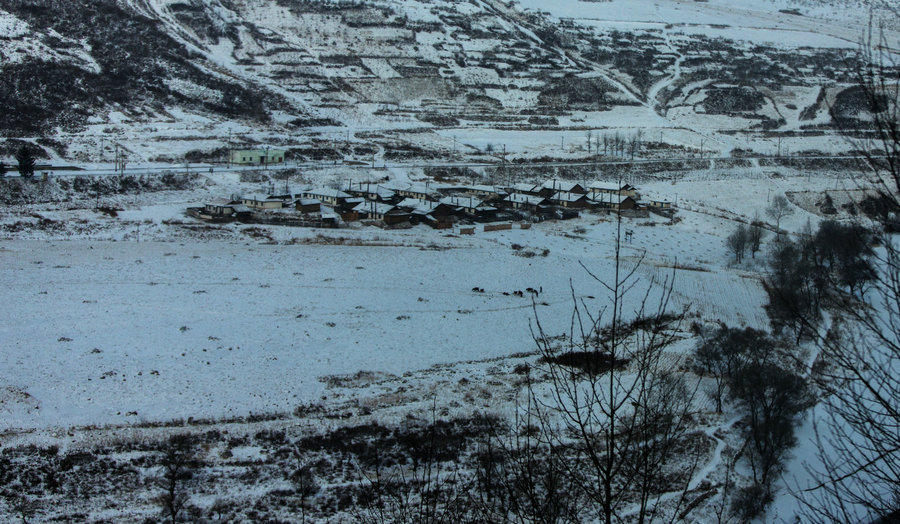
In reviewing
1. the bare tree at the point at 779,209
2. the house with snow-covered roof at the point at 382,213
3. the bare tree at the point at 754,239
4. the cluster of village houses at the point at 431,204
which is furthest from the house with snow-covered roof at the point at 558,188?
the bare tree at the point at 754,239

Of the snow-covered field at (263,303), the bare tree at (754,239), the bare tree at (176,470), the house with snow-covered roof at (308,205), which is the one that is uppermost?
the house with snow-covered roof at (308,205)

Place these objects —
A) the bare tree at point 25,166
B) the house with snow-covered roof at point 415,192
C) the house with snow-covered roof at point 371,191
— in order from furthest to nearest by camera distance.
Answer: the house with snow-covered roof at point 415,192 < the house with snow-covered roof at point 371,191 < the bare tree at point 25,166

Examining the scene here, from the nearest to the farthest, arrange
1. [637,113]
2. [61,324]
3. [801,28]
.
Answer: [61,324] < [637,113] < [801,28]

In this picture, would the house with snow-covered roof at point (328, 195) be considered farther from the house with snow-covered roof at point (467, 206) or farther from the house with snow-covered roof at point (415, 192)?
the house with snow-covered roof at point (467, 206)

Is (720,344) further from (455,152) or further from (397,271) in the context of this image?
(455,152)

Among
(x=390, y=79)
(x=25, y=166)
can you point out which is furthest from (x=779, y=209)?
(x=390, y=79)

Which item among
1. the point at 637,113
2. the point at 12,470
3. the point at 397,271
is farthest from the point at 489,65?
the point at 12,470
